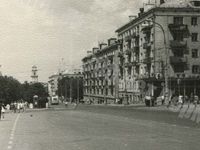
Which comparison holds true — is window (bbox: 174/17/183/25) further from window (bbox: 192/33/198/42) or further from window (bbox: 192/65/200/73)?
window (bbox: 192/65/200/73)

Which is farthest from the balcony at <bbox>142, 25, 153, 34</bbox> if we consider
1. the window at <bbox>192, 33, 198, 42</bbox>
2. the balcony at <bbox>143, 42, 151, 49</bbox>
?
the window at <bbox>192, 33, 198, 42</bbox>

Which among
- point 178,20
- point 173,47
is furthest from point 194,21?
point 173,47

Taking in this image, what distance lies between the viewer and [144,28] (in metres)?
77.2

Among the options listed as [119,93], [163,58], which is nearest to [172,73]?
[163,58]

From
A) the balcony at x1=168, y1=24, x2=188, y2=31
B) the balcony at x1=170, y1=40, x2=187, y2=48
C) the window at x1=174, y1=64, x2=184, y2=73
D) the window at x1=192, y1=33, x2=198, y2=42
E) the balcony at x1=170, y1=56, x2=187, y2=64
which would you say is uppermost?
the balcony at x1=168, y1=24, x2=188, y2=31

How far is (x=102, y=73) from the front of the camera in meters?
120

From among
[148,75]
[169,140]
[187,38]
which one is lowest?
[169,140]

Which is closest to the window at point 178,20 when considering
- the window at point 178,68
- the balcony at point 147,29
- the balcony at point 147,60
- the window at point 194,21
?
the window at point 194,21

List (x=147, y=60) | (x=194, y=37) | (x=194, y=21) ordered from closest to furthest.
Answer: (x=194, y=37), (x=194, y=21), (x=147, y=60)

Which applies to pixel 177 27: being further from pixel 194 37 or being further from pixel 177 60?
pixel 177 60

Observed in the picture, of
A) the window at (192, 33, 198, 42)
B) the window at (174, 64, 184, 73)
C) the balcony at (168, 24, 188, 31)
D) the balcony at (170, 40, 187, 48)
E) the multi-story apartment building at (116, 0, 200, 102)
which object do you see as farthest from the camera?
the window at (192, 33, 198, 42)

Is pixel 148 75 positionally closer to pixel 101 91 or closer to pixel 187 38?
pixel 187 38

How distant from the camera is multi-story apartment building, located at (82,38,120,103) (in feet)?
348

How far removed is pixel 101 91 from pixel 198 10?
5018 cm
